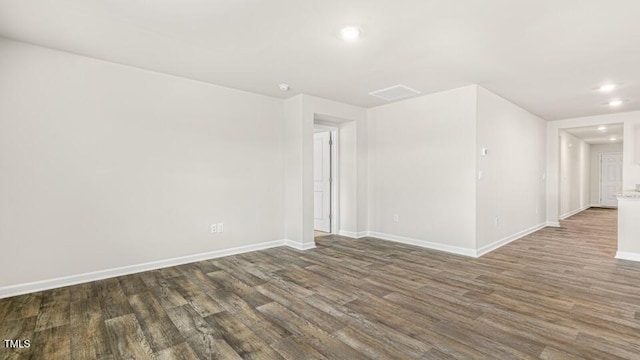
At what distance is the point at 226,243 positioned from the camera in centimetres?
443

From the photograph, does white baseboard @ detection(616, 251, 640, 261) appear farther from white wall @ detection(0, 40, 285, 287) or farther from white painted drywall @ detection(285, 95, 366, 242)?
white wall @ detection(0, 40, 285, 287)

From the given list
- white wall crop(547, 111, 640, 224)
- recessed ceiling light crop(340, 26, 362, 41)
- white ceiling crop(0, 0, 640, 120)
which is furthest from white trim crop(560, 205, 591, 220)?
recessed ceiling light crop(340, 26, 362, 41)

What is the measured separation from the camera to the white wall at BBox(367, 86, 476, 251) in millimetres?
4434

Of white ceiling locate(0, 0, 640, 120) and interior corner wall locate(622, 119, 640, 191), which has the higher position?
white ceiling locate(0, 0, 640, 120)

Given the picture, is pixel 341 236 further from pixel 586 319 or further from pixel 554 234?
pixel 554 234

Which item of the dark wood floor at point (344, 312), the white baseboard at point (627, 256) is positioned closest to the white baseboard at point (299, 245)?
the dark wood floor at point (344, 312)

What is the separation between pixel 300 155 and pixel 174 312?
2813 mm

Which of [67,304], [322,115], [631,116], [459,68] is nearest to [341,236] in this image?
[322,115]

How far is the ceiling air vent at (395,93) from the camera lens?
445 cm

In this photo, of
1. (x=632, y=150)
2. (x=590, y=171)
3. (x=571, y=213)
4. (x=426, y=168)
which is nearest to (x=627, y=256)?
(x=426, y=168)

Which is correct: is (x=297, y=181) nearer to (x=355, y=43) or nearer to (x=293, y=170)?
(x=293, y=170)

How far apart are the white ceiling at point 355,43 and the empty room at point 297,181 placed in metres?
0.03

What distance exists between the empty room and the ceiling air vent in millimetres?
56

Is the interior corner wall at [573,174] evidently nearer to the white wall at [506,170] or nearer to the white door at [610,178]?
the white door at [610,178]
